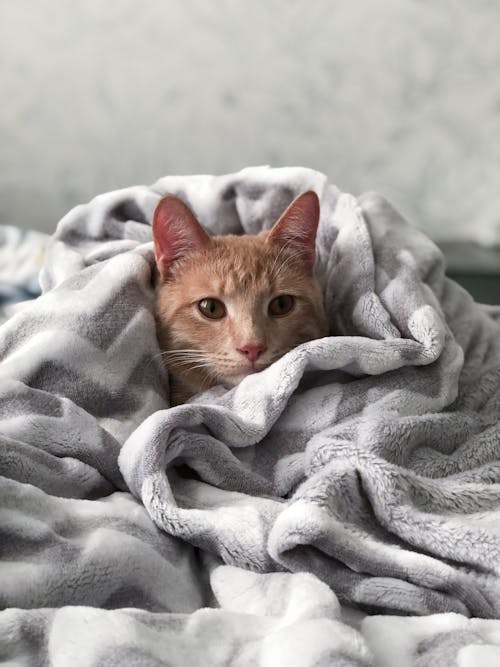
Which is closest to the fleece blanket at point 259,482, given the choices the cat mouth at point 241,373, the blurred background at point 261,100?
the cat mouth at point 241,373

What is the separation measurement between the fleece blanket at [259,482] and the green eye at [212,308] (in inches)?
4.0

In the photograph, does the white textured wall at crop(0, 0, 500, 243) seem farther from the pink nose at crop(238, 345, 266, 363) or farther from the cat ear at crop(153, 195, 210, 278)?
the pink nose at crop(238, 345, 266, 363)

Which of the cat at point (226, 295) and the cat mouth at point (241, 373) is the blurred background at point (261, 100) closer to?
the cat at point (226, 295)

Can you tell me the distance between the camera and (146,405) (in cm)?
123

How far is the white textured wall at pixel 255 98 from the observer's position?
210 cm

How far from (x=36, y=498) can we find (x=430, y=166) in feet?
5.47

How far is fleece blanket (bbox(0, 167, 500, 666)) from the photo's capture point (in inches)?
31.4

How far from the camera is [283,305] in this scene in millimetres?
1397

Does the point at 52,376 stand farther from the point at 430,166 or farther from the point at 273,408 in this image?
the point at 430,166

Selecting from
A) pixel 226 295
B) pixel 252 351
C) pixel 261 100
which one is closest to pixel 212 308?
pixel 226 295

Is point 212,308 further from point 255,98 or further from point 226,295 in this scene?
point 255,98

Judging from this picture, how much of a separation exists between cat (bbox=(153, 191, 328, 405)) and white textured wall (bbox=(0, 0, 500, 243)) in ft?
2.87

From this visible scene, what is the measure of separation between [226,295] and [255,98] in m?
1.01

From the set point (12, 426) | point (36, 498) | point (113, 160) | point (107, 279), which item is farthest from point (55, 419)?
point (113, 160)
